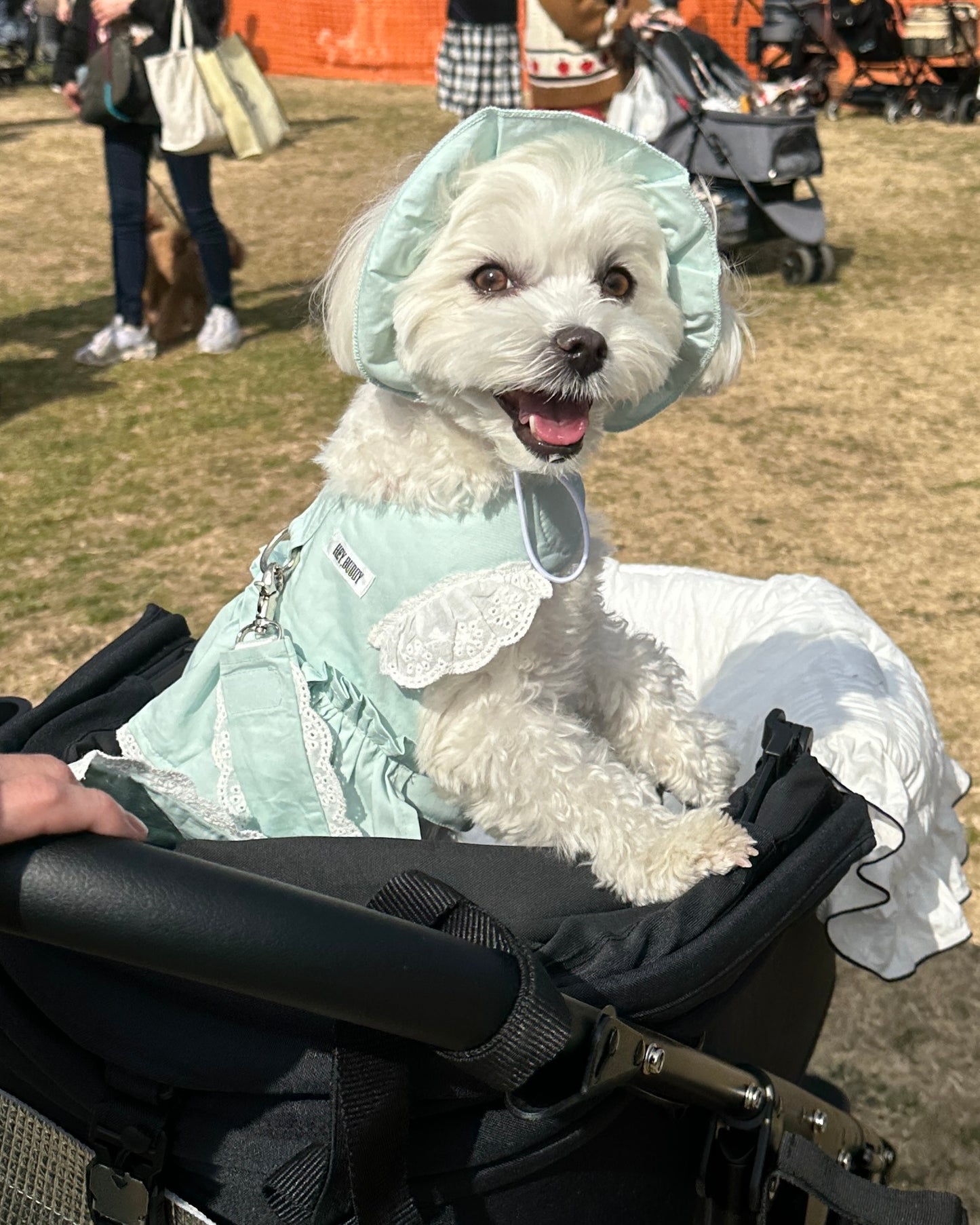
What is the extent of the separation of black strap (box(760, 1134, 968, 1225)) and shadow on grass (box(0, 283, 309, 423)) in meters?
4.33

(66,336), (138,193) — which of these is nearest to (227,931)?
(138,193)

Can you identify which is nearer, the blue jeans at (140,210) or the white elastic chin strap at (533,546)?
the white elastic chin strap at (533,546)

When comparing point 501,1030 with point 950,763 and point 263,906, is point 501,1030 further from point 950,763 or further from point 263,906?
point 950,763

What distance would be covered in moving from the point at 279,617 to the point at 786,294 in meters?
4.94

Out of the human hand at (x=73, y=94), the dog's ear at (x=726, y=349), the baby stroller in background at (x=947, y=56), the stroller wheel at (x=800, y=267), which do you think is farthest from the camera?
the baby stroller in background at (x=947, y=56)

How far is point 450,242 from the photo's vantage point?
1516mm

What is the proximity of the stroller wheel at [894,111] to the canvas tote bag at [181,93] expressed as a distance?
668cm

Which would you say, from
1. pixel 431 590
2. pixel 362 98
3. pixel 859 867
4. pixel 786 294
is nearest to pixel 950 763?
→ pixel 859 867

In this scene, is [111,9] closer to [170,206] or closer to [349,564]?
[170,206]

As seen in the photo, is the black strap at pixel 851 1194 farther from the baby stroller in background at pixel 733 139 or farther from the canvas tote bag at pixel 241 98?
the baby stroller in background at pixel 733 139

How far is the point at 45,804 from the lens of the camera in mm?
772

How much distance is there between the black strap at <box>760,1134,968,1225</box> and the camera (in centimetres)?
110

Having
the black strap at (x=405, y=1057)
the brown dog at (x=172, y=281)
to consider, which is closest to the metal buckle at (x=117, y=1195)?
the black strap at (x=405, y=1057)

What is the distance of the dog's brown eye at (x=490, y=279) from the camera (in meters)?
1.56
